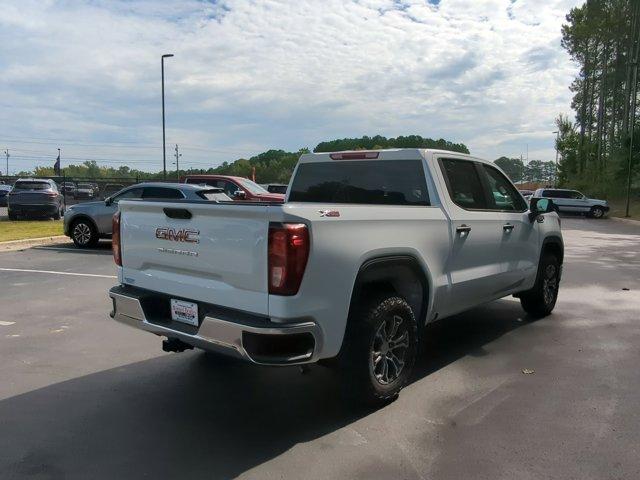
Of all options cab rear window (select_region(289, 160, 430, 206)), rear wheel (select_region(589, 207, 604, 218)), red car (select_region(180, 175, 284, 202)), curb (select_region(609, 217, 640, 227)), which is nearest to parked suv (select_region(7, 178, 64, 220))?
red car (select_region(180, 175, 284, 202))

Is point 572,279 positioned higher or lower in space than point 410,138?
lower

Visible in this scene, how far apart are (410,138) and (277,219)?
46.8 metres

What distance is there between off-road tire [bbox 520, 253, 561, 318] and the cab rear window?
2548mm

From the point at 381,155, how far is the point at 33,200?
18.2 m

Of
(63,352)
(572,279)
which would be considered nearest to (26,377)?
(63,352)

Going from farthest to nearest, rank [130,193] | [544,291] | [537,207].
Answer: [130,193] → [544,291] → [537,207]

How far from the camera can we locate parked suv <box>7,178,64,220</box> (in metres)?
19.6

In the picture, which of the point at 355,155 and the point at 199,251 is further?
the point at 355,155

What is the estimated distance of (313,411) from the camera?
4.03 metres

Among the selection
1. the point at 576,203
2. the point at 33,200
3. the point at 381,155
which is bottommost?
the point at 576,203

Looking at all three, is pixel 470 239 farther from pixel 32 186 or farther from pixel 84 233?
pixel 32 186

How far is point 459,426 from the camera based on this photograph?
12.4 feet

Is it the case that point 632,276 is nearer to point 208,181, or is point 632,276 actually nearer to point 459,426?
point 459,426

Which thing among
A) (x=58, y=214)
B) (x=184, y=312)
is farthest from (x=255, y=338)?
(x=58, y=214)
